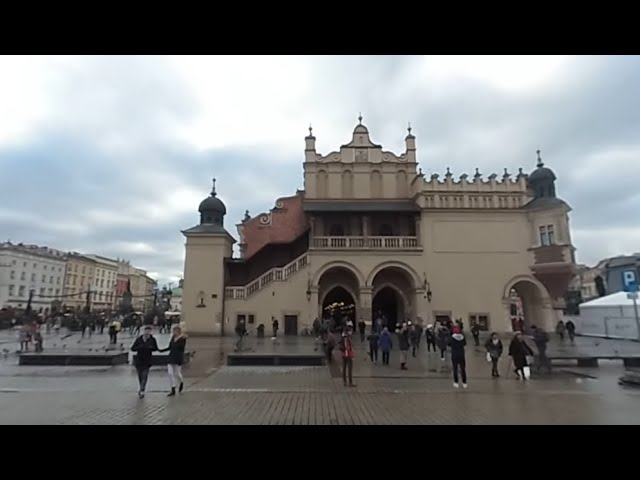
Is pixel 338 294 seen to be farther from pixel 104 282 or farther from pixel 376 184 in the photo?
pixel 104 282

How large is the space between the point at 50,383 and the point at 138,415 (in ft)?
18.1

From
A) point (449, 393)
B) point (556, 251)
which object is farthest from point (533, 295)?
point (449, 393)

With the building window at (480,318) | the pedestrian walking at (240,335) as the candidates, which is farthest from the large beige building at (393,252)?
the pedestrian walking at (240,335)

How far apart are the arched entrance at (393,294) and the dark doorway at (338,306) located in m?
2.17

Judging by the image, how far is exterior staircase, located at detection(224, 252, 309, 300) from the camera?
3300 centimetres

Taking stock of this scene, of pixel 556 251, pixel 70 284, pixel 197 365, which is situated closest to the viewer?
pixel 197 365

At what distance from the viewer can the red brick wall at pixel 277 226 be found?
37344 mm

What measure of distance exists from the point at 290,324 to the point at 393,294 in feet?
32.8

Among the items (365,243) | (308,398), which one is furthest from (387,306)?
(308,398)

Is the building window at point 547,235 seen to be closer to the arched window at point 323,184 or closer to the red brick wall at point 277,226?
the arched window at point 323,184

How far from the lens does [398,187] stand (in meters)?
37.0

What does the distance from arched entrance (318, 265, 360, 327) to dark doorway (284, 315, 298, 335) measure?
1957 millimetres
